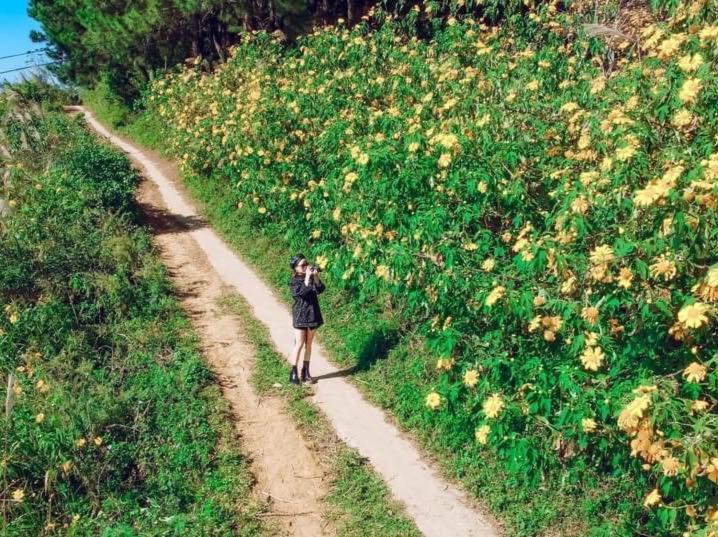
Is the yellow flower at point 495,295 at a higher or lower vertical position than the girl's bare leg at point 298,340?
higher

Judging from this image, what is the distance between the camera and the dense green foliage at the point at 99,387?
19.0 feet

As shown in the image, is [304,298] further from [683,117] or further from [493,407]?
[683,117]

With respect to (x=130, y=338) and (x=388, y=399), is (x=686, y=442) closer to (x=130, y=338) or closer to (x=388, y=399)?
(x=388, y=399)

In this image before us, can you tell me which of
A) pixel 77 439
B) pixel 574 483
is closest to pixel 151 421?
pixel 77 439

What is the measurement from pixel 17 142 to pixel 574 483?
15.3 meters

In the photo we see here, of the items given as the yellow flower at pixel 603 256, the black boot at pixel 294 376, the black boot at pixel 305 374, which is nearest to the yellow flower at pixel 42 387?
the black boot at pixel 294 376

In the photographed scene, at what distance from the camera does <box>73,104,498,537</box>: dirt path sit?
18.9ft

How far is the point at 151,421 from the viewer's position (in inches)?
273

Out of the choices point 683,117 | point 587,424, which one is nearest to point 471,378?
point 587,424

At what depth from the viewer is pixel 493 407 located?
15.4 ft

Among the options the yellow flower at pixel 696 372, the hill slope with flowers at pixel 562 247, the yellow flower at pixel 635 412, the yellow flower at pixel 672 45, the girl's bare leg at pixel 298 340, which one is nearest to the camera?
the yellow flower at pixel 635 412

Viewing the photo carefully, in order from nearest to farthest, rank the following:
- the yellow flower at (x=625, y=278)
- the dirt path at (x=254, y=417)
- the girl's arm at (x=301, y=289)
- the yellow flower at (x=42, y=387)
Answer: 1. the yellow flower at (x=625, y=278)
2. the dirt path at (x=254, y=417)
3. the yellow flower at (x=42, y=387)
4. the girl's arm at (x=301, y=289)

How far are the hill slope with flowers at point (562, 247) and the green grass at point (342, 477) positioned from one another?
935 mm

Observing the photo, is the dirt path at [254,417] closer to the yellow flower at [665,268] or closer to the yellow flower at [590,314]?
the yellow flower at [590,314]
